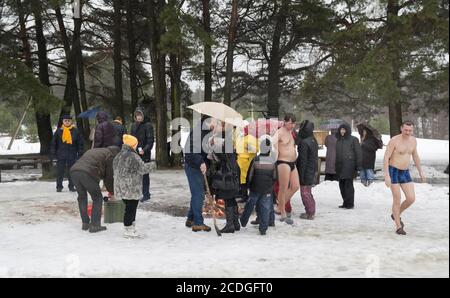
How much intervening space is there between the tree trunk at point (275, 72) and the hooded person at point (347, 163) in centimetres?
1140

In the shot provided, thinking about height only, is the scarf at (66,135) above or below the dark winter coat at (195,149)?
above

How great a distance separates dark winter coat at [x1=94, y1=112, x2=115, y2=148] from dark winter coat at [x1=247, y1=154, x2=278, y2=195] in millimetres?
3223

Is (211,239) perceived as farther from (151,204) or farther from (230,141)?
(151,204)

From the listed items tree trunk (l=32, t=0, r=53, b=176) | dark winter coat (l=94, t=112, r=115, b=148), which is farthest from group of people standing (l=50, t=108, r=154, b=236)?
tree trunk (l=32, t=0, r=53, b=176)

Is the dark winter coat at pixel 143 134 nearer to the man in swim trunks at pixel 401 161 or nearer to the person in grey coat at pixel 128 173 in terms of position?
the person in grey coat at pixel 128 173

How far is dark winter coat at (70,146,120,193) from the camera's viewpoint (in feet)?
21.9

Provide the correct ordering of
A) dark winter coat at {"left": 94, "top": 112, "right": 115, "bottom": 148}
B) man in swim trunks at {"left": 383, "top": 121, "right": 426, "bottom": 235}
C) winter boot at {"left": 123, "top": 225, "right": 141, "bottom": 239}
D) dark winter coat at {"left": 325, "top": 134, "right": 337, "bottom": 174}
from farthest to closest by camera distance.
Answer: dark winter coat at {"left": 325, "top": 134, "right": 337, "bottom": 174}, dark winter coat at {"left": 94, "top": 112, "right": 115, "bottom": 148}, winter boot at {"left": 123, "top": 225, "right": 141, "bottom": 239}, man in swim trunks at {"left": 383, "top": 121, "right": 426, "bottom": 235}

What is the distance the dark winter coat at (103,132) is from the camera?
8695 millimetres

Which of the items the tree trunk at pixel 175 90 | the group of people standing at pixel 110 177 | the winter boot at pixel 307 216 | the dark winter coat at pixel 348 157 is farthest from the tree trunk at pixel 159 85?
the group of people standing at pixel 110 177

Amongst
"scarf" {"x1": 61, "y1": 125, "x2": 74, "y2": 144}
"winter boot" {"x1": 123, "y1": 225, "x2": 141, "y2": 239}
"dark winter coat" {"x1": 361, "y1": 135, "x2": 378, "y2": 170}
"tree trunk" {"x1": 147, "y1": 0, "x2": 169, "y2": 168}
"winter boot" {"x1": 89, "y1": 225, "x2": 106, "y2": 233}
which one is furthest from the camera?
"tree trunk" {"x1": 147, "y1": 0, "x2": 169, "y2": 168}

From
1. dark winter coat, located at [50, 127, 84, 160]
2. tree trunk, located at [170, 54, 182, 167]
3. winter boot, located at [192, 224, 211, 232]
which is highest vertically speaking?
tree trunk, located at [170, 54, 182, 167]

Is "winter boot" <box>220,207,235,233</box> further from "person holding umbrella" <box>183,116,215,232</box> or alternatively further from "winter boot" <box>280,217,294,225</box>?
"winter boot" <box>280,217,294,225</box>

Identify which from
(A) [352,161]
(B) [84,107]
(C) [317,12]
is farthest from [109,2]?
(A) [352,161]

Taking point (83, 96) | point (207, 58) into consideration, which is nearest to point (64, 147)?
point (207, 58)
